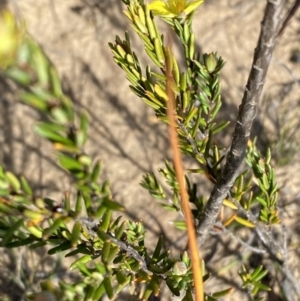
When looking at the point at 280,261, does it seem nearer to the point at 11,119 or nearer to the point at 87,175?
the point at 87,175

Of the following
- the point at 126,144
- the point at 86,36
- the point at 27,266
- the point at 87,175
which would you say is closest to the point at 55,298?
the point at 87,175

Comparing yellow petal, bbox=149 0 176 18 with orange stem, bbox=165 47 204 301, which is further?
yellow petal, bbox=149 0 176 18

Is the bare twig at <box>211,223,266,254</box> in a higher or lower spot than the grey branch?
lower

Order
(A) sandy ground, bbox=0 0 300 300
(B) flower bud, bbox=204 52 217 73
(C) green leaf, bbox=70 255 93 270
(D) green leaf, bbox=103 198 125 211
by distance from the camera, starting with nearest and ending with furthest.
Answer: (D) green leaf, bbox=103 198 125 211
(C) green leaf, bbox=70 255 93 270
(B) flower bud, bbox=204 52 217 73
(A) sandy ground, bbox=0 0 300 300

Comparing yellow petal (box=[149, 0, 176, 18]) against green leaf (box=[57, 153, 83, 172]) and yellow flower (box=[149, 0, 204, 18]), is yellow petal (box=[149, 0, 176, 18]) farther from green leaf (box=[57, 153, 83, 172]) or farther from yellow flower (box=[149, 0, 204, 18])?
green leaf (box=[57, 153, 83, 172])

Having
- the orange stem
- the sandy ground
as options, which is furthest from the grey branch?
the sandy ground

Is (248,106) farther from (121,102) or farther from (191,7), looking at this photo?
(121,102)

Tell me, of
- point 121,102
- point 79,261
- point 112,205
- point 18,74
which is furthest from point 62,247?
point 121,102
